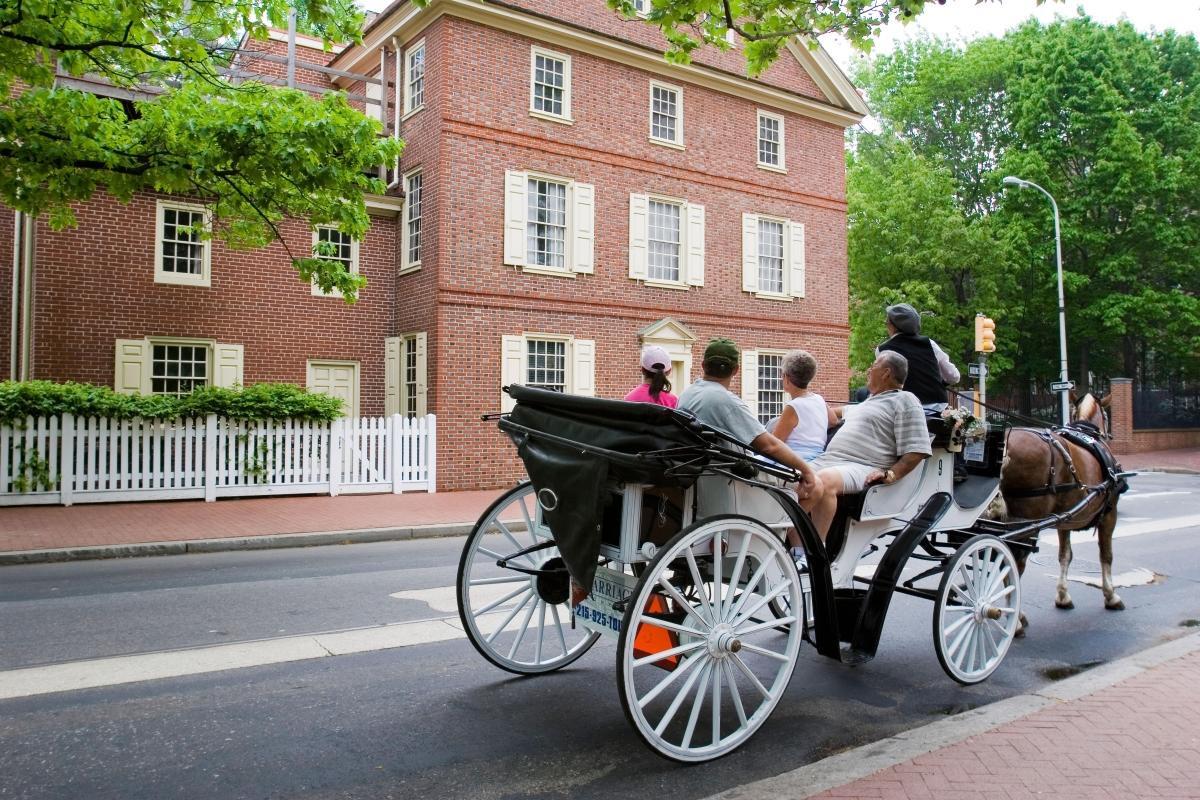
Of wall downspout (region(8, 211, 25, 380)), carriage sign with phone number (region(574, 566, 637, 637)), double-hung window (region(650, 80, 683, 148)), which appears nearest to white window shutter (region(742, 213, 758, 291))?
double-hung window (region(650, 80, 683, 148))

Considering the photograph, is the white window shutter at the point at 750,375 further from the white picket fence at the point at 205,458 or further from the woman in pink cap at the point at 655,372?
the woman in pink cap at the point at 655,372

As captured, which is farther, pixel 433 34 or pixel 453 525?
pixel 433 34

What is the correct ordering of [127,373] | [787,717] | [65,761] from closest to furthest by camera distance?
[65,761]
[787,717]
[127,373]

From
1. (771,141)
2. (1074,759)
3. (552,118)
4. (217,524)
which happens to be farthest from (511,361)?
(1074,759)

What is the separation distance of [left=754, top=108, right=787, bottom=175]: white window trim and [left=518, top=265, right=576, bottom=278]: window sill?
665 centimetres

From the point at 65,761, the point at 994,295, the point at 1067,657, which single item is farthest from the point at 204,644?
the point at 994,295

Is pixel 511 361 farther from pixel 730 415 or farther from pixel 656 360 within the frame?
pixel 730 415

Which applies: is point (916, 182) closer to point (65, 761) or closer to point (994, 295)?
point (994, 295)

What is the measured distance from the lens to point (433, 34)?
18203mm

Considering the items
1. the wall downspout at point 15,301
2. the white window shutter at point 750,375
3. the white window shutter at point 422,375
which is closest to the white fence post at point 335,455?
the white window shutter at point 422,375

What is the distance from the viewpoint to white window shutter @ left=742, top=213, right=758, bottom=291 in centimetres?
2197

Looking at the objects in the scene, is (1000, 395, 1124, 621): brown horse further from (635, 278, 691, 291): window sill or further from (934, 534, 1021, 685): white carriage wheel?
(635, 278, 691, 291): window sill

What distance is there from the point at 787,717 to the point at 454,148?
1539cm

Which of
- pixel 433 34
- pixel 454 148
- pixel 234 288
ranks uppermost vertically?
pixel 433 34
